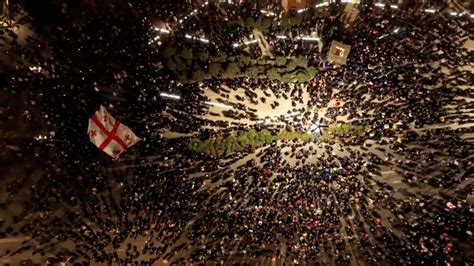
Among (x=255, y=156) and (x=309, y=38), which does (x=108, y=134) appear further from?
(x=309, y=38)

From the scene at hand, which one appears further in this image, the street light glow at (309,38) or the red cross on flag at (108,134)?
the street light glow at (309,38)

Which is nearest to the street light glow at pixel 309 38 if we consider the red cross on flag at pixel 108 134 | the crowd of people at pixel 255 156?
the crowd of people at pixel 255 156

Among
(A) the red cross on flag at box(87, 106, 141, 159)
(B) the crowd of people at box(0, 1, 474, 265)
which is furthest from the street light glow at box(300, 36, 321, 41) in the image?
(A) the red cross on flag at box(87, 106, 141, 159)

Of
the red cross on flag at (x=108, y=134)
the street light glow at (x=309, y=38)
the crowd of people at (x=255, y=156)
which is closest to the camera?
the red cross on flag at (x=108, y=134)

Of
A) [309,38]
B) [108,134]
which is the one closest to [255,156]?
[309,38]

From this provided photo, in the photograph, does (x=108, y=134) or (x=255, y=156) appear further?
(x=255, y=156)

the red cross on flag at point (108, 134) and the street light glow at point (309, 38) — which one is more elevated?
the street light glow at point (309, 38)

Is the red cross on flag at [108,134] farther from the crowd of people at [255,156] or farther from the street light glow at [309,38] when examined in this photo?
the street light glow at [309,38]

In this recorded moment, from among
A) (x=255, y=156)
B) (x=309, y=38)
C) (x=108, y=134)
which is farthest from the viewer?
(x=309, y=38)

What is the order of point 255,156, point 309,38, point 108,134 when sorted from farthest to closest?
point 309,38, point 255,156, point 108,134
